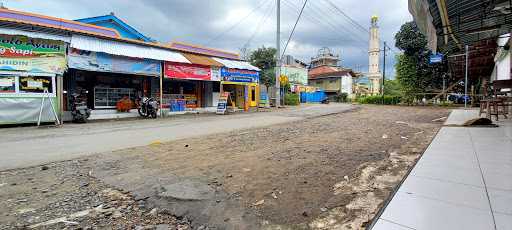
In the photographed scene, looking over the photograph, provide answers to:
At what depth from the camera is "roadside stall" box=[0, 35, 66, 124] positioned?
938 centimetres

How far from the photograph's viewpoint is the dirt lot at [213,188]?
2492mm

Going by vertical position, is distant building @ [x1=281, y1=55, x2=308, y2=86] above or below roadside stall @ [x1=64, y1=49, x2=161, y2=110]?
above

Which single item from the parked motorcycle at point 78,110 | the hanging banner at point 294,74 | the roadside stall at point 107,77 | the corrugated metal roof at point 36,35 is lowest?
the parked motorcycle at point 78,110

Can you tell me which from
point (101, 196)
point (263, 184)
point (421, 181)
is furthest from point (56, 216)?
point (421, 181)

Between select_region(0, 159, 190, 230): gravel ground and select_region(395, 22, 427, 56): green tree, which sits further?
Answer: select_region(395, 22, 427, 56): green tree

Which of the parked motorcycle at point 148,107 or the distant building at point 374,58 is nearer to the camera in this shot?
the parked motorcycle at point 148,107

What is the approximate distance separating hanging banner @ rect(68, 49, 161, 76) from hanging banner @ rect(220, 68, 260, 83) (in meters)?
4.89

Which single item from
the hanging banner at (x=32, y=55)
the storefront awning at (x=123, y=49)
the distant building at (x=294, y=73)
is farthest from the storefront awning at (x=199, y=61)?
the distant building at (x=294, y=73)

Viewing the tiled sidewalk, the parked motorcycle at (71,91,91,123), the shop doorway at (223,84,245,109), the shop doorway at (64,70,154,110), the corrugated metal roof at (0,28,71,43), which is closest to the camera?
the tiled sidewalk

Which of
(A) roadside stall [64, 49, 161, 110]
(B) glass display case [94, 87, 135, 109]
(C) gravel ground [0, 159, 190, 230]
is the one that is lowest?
(C) gravel ground [0, 159, 190, 230]

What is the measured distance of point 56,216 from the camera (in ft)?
8.52

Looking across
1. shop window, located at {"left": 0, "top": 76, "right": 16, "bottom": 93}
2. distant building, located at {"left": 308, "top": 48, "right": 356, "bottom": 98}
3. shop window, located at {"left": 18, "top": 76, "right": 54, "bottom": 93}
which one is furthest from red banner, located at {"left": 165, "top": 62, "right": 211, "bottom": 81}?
distant building, located at {"left": 308, "top": 48, "right": 356, "bottom": 98}

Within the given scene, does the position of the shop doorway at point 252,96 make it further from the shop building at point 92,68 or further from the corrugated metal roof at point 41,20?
the corrugated metal roof at point 41,20

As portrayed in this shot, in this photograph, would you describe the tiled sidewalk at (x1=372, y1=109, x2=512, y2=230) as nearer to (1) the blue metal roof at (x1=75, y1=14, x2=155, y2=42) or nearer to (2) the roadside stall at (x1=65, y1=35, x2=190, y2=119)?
(2) the roadside stall at (x1=65, y1=35, x2=190, y2=119)
